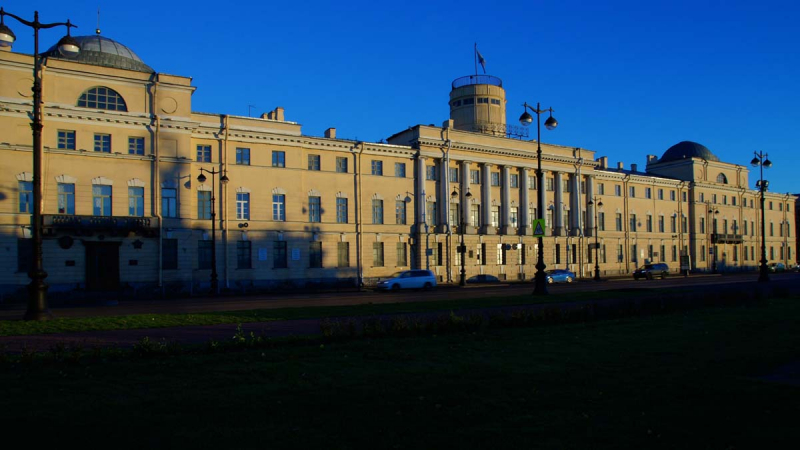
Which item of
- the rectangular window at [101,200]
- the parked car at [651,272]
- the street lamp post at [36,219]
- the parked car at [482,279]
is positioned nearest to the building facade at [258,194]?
the rectangular window at [101,200]

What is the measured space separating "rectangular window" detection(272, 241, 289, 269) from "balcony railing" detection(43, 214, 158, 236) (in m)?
9.31

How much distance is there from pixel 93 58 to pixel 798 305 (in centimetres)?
4421

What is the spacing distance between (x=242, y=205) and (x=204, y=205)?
2.87 m

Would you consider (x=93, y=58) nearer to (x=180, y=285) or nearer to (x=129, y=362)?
(x=180, y=285)

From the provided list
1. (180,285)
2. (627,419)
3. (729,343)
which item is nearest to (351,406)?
(627,419)

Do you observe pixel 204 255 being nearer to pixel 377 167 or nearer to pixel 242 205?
pixel 242 205

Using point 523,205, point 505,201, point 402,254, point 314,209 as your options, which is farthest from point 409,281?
point 523,205

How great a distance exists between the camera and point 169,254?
42.2 m

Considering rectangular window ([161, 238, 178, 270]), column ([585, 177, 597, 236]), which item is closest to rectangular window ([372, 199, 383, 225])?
rectangular window ([161, 238, 178, 270])

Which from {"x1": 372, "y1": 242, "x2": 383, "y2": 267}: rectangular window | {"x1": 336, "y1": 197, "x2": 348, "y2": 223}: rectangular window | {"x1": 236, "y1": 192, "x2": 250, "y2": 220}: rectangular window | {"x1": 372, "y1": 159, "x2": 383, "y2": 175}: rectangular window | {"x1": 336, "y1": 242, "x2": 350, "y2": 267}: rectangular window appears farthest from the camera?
{"x1": 372, "y1": 159, "x2": 383, "y2": 175}: rectangular window

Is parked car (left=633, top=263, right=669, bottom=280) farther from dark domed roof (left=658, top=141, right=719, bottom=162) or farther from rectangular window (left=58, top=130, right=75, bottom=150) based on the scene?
rectangular window (left=58, top=130, right=75, bottom=150)

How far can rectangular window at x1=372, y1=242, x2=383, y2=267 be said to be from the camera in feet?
173

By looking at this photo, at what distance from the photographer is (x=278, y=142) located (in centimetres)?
4747

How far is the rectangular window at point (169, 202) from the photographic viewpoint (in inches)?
1670
